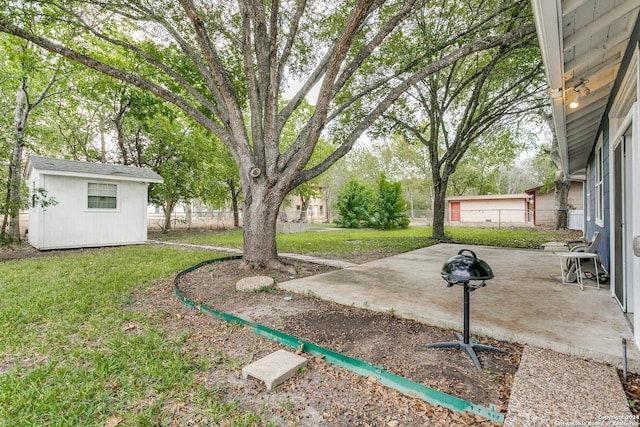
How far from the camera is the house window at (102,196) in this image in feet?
29.8

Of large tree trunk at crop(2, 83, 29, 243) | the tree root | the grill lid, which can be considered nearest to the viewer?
the grill lid

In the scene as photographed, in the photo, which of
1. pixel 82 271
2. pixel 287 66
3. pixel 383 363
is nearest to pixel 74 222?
pixel 82 271

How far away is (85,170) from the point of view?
8.93 meters

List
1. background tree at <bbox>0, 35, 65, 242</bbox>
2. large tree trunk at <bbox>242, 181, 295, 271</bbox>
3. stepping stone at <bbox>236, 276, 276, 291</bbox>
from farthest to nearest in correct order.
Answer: background tree at <bbox>0, 35, 65, 242</bbox>, large tree trunk at <bbox>242, 181, 295, 271</bbox>, stepping stone at <bbox>236, 276, 276, 291</bbox>

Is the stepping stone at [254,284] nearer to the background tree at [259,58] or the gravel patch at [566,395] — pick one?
the background tree at [259,58]

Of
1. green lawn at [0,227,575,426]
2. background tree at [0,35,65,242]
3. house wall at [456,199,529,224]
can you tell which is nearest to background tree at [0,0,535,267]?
background tree at [0,35,65,242]

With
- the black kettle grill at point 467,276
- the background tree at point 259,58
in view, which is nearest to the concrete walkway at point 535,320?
the black kettle grill at point 467,276

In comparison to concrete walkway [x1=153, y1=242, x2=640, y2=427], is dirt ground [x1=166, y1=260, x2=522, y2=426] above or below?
below

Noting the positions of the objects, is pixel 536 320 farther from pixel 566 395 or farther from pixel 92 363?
pixel 92 363

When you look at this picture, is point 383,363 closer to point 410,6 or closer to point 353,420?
point 353,420

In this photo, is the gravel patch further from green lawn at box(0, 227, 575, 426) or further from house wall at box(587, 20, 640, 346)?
green lawn at box(0, 227, 575, 426)

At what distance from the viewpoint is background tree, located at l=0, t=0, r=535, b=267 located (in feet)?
15.1

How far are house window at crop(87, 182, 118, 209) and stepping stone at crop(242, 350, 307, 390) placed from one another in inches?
373

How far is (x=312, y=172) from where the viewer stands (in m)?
5.23
